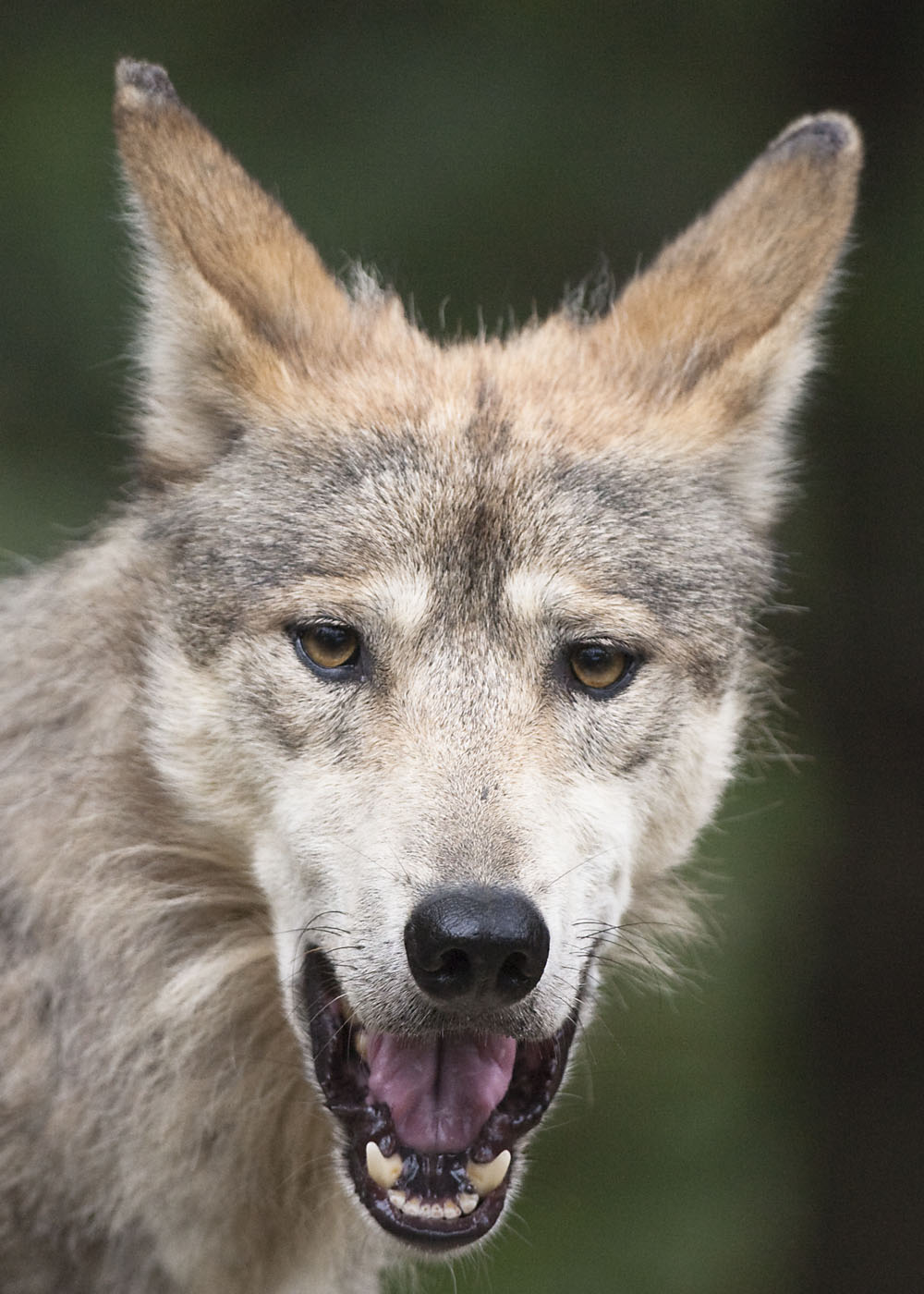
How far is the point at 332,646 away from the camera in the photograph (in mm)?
3574

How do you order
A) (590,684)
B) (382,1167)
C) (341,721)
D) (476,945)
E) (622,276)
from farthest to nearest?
(622,276) < (590,684) < (341,721) < (382,1167) < (476,945)

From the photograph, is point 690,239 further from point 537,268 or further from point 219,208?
point 537,268

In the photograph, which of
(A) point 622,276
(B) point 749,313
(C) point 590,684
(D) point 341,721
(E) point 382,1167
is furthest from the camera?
(A) point 622,276

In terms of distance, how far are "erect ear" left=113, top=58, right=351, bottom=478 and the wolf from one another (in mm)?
10

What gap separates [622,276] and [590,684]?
4489 millimetres

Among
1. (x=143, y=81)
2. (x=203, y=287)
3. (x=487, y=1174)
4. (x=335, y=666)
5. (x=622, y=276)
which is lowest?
(x=487, y=1174)

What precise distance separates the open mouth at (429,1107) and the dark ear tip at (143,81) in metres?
2.01

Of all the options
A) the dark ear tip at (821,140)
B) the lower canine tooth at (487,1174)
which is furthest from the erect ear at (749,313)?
the lower canine tooth at (487,1174)

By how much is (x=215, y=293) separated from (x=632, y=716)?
1.37 meters

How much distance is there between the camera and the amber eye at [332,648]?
3.57 meters

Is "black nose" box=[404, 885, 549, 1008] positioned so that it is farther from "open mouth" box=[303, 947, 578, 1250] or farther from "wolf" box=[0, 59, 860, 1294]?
"open mouth" box=[303, 947, 578, 1250]

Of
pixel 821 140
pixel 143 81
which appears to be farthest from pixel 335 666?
pixel 821 140

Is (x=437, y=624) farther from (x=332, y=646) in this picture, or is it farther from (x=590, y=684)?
(x=590, y=684)

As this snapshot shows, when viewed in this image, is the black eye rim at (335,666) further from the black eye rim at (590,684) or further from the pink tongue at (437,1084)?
the pink tongue at (437,1084)
